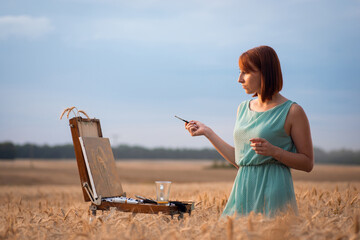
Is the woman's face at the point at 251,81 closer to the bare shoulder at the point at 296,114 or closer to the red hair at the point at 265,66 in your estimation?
the red hair at the point at 265,66

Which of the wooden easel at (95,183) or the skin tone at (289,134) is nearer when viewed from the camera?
the skin tone at (289,134)

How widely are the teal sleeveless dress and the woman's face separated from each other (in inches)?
8.5

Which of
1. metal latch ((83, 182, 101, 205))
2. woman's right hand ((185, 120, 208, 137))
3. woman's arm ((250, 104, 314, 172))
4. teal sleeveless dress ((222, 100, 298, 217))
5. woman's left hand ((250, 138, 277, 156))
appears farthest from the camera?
metal latch ((83, 182, 101, 205))

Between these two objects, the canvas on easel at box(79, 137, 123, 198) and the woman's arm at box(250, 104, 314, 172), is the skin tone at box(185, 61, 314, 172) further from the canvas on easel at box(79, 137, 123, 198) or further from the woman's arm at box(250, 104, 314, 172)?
the canvas on easel at box(79, 137, 123, 198)

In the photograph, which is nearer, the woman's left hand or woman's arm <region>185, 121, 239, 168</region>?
the woman's left hand

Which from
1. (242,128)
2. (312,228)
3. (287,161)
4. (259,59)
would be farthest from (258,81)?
(312,228)

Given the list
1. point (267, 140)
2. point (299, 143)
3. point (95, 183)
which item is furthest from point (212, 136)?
point (95, 183)

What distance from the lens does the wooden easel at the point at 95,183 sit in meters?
3.83

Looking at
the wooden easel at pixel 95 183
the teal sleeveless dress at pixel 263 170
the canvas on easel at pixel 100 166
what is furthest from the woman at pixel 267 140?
the canvas on easel at pixel 100 166

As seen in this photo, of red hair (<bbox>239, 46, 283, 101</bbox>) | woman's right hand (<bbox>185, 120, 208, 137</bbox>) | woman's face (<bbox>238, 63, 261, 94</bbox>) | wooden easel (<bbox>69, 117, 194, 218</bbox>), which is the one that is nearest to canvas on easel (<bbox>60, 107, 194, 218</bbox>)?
wooden easel (<bbox>69, 117, 194, 218</bbox>)

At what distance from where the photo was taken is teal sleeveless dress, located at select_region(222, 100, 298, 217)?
10.8ft

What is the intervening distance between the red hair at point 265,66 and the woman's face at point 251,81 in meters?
0.04

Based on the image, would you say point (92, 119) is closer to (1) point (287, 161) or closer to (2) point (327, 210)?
(1) point (287, 161)

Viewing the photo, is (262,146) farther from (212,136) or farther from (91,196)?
(91,196)
